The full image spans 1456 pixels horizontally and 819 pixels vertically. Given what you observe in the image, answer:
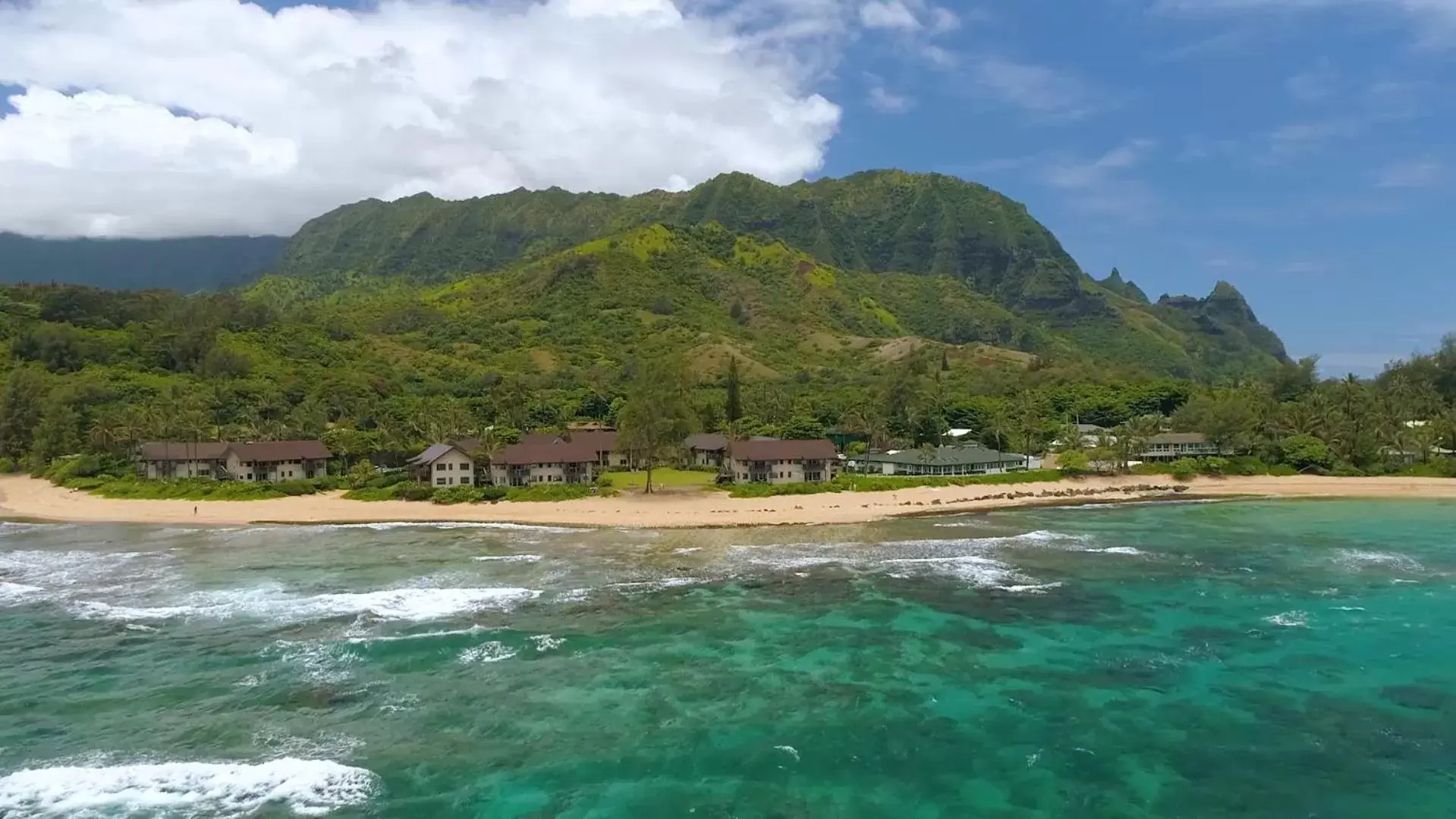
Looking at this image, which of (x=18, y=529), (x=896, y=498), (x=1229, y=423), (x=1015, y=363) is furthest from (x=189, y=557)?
(x=1015, y=363)

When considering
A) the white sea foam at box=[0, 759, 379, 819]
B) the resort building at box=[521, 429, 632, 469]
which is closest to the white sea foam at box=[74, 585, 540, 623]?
the white sea foam at box=[0, 759, 379, 819]

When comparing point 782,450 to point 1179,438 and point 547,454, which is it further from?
point 1179,438

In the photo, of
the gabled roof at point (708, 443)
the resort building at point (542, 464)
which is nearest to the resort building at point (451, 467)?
the resort building at point (542, 464)

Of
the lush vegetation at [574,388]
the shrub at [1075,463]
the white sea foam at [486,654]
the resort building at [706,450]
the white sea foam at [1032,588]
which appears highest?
the lush vegetation at [574,388]

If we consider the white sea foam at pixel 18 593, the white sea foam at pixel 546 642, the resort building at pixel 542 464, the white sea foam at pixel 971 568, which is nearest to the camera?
→ the white sea foam at pixel 546 642

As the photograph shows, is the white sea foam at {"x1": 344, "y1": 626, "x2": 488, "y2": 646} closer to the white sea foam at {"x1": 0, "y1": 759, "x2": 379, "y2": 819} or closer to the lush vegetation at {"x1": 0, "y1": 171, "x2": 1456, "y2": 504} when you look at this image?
the white sea foam at {"x1": 0, "y1": 759, "x2": 379, "y2": 819}

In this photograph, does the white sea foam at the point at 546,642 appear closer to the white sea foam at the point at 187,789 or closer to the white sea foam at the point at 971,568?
the white sea foam at the point at 187,789
